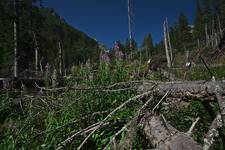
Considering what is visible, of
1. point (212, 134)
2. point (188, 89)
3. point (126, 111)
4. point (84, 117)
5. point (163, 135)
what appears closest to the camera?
point (212, 134)

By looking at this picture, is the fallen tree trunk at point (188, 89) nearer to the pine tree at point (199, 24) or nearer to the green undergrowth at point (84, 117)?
the green undergrowth at point (84, 117)

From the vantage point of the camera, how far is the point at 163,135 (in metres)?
2.50

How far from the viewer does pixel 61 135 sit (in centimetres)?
341

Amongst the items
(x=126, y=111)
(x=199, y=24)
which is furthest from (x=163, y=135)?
(x=199, y=24)

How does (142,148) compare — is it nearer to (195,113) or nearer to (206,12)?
(195,113)

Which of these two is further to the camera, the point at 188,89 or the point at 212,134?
the point at 188,89

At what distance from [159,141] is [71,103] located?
146 cm

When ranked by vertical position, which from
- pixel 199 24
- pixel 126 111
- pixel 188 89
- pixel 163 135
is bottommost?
pixel 163 135

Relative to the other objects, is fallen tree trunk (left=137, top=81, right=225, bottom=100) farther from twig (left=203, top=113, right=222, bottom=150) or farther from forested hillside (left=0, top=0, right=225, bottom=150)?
twig (left=203, top=113, right=222, bottom=150)

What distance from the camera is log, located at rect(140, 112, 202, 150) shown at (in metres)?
2.18

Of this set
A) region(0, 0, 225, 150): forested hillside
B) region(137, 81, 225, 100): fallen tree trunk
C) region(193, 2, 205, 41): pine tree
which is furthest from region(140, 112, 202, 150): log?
region(193, 2, 205, 41): pine tree

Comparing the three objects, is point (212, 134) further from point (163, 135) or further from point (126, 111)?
point (126, 111)

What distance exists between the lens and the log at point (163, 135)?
2180 millimetres

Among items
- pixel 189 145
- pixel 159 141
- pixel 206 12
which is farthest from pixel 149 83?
pixel 206 12
